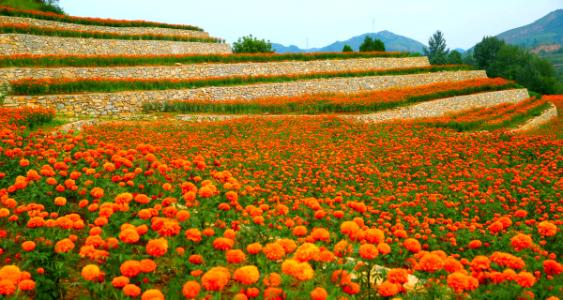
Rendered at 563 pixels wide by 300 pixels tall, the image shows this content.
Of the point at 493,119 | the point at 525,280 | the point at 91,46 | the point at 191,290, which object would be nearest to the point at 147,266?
the point at 191,290

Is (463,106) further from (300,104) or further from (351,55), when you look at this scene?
(300,104)

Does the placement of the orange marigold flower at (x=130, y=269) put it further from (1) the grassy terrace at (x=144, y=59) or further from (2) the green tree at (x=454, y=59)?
(2) the green tree at (x=454, y=59)

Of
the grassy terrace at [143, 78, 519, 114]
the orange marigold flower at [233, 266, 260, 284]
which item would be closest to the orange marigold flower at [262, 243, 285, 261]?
the orange marigold flower at [233, 266, 260, 284]

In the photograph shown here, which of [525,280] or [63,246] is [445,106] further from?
[63,246]

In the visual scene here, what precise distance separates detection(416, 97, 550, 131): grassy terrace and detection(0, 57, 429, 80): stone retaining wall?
11.4 m

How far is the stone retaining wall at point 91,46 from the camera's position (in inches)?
917

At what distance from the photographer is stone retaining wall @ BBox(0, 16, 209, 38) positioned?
85.6 feet

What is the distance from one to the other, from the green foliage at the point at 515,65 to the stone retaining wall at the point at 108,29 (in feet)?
171

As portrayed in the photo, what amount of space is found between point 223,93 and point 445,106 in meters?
17.1

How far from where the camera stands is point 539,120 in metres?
27.1

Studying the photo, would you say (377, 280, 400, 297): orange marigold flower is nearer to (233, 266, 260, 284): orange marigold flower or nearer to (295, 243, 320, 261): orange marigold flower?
(295, 243, 320, 261): orange marigold flower

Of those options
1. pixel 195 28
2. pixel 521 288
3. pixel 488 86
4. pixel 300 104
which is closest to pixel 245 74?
pixel 300 104

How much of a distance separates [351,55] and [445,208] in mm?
Answer: 31640

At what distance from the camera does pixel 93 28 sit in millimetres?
30312
